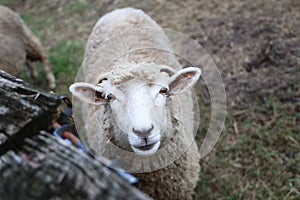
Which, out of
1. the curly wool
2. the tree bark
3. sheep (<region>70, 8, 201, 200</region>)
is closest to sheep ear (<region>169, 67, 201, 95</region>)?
sheep (<region>70, 8, 201, 200</region>)

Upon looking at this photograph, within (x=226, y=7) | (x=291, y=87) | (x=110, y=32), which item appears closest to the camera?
(x=110, y=32)

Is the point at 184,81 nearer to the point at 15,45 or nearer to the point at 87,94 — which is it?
the point at 87,94

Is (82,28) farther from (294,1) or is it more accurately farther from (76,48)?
(294,1)

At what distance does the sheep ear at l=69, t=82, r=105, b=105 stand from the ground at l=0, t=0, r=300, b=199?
1670 millimetres

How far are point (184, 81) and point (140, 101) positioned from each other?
1.51ft

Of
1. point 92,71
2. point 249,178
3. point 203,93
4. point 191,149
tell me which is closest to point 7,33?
point 92,71

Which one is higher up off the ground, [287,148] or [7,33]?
[7,33]

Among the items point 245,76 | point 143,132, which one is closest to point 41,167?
point 143,132

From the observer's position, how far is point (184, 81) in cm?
238

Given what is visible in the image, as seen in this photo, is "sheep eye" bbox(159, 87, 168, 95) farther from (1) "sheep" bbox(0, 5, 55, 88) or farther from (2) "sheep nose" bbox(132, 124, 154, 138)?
(1) "sheep" bbox(0, 5, 55, 88)

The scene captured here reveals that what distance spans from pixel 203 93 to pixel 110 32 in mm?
1415

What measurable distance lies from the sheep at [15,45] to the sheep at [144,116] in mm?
1587

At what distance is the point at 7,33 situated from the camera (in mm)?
4777

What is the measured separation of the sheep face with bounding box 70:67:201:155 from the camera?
1995 millimetres
